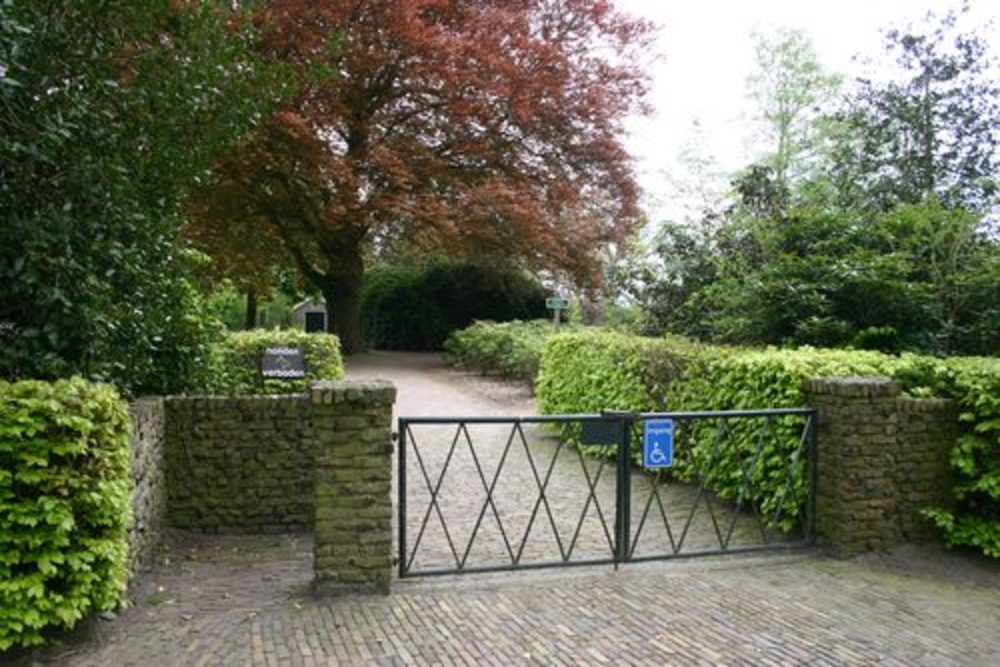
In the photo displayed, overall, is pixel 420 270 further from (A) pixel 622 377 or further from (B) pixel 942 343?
(B) pixel 942 343

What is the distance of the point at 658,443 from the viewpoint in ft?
18.5

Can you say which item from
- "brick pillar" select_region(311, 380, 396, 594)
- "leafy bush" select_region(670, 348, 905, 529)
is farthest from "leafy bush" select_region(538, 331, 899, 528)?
"brick pillar" select_region(311, 380, 396, 594)

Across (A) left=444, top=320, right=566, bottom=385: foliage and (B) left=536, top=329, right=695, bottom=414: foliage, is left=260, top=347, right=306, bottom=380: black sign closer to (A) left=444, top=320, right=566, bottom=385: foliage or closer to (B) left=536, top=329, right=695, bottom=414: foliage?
(B) left=536, top=329, right=695, bottom=414: foliage

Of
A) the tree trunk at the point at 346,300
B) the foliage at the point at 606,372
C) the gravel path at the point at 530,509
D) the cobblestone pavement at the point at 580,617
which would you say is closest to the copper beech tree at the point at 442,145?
the tree trunk at the point at 346,300

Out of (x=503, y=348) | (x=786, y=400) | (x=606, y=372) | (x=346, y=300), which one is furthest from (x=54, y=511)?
(x=346, y=300)

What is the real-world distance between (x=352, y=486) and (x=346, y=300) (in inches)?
668

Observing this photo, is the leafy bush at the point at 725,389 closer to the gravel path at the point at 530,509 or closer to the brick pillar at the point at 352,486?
the gravel path at the point at 530,509

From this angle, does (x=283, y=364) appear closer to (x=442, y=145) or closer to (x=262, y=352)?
(x=262, y=352)

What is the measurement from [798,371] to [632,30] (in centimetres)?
1637

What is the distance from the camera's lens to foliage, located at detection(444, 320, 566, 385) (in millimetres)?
16344

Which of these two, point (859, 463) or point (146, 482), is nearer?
point (146, 482)

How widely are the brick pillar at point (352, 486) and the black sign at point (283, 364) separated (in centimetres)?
388

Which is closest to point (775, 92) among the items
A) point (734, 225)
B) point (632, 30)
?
point (632, 30)

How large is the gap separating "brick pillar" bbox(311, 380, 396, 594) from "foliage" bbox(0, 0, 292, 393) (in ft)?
4.73
